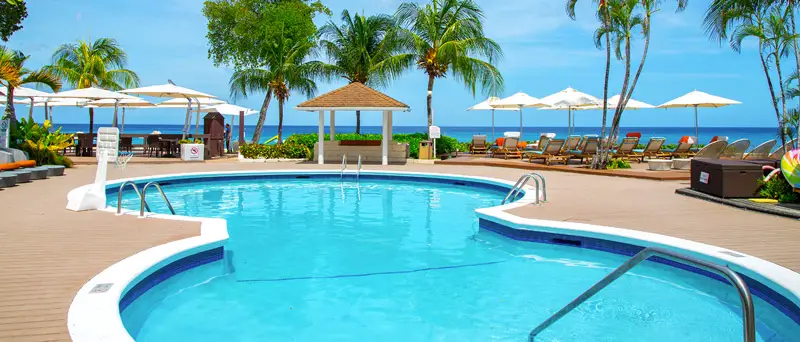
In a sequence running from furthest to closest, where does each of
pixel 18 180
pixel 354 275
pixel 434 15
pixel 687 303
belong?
pixel 434 15 → pixel 18 180 → pixel 354 275 → pixel 687 303

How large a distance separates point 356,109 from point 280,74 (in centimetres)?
797

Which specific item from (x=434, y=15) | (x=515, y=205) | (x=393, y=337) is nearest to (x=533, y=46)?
(x=434, y=15)

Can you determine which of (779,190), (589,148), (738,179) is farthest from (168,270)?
(589,148)

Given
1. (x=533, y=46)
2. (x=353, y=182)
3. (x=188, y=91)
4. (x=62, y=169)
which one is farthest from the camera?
(x=533, y=46)

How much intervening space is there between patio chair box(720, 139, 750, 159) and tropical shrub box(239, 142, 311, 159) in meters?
12.9

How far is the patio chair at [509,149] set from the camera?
20114 millimetres

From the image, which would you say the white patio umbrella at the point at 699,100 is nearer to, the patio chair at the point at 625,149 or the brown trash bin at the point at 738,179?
the patio chair at the point at 625,149

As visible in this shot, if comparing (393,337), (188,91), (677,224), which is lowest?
(393,337)

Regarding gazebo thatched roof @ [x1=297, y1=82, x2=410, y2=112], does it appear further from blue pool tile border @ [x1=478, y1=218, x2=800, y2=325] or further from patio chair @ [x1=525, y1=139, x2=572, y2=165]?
blue pool tile border @ [x1=478, y1=218, x2=800, y2=325]

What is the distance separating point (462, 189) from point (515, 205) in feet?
17.7

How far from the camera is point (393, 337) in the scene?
16.1 ft

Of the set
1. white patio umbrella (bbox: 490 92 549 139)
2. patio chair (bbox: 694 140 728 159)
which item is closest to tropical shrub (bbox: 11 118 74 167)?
white patio umbrella (bbox: 490 92 549 139)

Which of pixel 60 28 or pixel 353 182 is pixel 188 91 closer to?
pixel 353 182

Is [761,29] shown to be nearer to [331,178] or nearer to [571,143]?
[571,143]
